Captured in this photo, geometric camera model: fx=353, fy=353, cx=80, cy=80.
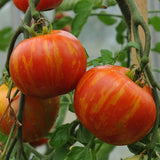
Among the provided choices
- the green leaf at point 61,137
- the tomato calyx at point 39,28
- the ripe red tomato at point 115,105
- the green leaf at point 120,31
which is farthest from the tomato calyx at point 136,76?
the green leaf at point 120,31

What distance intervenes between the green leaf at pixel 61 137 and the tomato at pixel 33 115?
3cm

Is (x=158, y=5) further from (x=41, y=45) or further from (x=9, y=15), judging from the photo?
(x=9, y=15)

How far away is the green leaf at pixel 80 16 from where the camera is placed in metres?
0.72

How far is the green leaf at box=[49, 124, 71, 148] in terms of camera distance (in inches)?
25.2

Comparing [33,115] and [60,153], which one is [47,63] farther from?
[60,153]

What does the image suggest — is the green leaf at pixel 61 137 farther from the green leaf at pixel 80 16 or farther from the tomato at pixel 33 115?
the green leaf at pixel 80 16

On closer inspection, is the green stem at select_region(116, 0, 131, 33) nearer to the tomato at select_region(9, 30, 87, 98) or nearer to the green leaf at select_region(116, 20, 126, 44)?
the tomato at select_region(9, 30, 87, 98)

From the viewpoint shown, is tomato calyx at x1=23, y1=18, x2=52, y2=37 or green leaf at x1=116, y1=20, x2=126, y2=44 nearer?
tomato calyx at x1=23, y1=18, x2=52, y2=37

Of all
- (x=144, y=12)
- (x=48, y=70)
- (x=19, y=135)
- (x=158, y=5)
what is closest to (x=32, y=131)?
(x=19, y=135)

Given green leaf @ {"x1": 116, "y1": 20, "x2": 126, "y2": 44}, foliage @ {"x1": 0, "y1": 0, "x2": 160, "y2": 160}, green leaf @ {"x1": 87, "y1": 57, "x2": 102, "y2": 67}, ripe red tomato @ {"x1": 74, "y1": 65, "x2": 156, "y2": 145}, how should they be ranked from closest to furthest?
ripe red tomato @ {"x1": 74, "y1": 65, "x2": 156, "y2": 145} < foliage @ {"x1": 0, "y1": 0, "x2": 160, "y2": 160} < green leaf @ {"x1": 87, "y1": 57, "x2": 102, "y2": 67} < green leaf @ {"x1": 116, "y1": 20, "x2": 126, "y2": 44}

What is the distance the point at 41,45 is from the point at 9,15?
8.56 feet

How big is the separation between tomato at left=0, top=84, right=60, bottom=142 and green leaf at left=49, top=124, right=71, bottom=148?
30 millimetres

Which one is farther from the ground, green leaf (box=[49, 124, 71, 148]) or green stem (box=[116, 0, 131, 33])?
green stem (box=[116, 0, 131, 33])

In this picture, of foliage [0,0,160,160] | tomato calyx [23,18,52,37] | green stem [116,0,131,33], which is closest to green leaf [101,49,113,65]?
foliage [0,0,160,160]
